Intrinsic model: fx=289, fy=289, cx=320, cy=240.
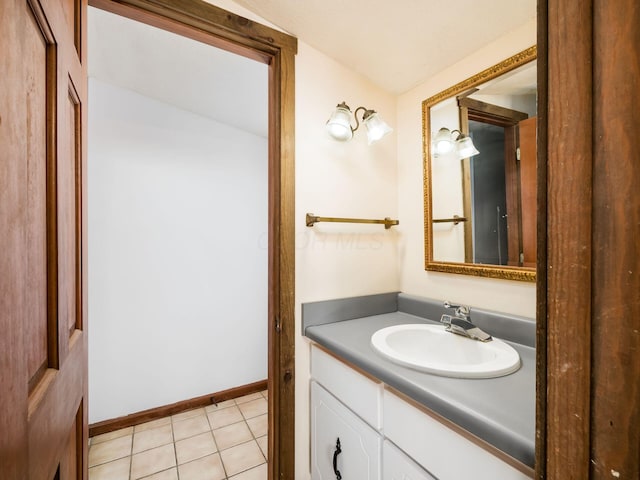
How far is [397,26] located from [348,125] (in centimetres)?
40

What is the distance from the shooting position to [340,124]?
123 cm

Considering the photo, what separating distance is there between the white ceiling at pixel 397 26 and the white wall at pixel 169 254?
1136 millimetres

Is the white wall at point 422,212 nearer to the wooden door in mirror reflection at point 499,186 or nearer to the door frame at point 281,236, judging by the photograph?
the wooden door in mirror reflection at point 499,186

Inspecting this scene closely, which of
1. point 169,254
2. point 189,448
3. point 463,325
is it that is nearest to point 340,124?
point 463,325

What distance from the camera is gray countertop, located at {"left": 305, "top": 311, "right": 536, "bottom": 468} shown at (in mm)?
575

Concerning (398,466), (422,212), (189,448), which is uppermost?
(422,212)

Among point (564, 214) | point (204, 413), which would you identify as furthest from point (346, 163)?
point (204, 413)

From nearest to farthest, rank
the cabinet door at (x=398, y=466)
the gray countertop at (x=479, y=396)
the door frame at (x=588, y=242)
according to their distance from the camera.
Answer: the door frame at (x=588, y=242) < the gray countertop at (x=479, y=396) < the cabinet door at (x=398, y=466)

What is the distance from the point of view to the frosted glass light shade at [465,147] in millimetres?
1221

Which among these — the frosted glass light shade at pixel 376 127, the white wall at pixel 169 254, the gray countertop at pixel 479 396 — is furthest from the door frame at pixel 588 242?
the white wall at pixel 169 254

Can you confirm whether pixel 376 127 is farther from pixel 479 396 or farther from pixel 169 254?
pixel 169 254

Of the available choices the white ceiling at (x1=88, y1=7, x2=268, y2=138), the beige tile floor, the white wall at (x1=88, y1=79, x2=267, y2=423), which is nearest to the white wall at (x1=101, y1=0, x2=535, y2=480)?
the white ceiling at (x1=88, y1=7, x2=268, y2=138)

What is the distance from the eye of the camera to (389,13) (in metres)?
1.08

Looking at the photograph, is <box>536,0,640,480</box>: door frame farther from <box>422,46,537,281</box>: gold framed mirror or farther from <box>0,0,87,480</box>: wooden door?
<box>422,46,537,281</box>: gold framed mirror
